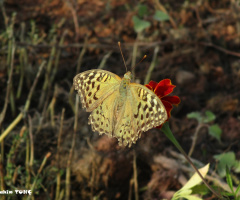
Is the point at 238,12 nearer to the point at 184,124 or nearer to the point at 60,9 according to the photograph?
the point at 184,124

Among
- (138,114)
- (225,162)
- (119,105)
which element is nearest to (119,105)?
(119,105)

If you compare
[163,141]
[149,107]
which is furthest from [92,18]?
[149,107]

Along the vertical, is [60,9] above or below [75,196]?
above

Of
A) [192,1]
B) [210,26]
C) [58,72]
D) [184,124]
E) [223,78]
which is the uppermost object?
[192,1]

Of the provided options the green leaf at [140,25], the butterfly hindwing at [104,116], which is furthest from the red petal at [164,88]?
the green leaf at [140,25]

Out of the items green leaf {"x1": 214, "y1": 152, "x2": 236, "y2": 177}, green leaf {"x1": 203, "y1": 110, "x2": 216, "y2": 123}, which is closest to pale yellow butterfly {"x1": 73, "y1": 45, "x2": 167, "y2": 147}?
green leaf {"x1": 214, "y1": 152, "x2": 236, "y2": 177}

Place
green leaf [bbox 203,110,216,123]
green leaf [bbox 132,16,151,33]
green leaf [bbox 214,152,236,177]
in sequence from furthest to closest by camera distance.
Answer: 1. green leaf [bbox 132,16,151,33]
2. green leaf [bbox 203,110,216,123]
3. green leaf [bbox 214,152,236,177]

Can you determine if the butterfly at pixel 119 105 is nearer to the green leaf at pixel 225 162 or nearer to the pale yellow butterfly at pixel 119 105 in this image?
the pale yellow butterfly at pixel 119 105

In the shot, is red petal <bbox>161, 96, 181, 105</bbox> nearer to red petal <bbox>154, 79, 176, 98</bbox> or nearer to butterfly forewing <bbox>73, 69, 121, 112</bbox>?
red petal <bbox>154, 79, 176, 98</bbox>
